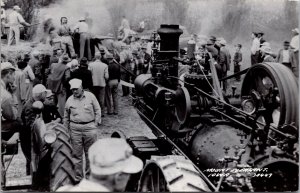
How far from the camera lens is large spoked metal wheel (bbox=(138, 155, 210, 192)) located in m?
3.95

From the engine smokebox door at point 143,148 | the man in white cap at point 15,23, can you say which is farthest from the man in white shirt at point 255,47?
the man in white cap at point 15,23

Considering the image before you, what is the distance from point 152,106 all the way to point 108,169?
168 inches

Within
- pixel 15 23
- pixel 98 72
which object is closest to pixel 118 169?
pixel 98 72

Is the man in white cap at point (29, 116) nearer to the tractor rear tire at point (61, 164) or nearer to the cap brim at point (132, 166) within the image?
the tractor rear tire at point (61, 164)

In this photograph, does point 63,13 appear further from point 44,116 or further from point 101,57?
point 44,116

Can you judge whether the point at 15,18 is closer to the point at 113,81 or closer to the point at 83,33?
the point at 83,33

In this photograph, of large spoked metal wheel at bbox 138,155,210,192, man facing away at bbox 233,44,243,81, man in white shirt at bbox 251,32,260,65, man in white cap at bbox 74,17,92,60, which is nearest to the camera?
large spoked metal wheel at bbox 138,155,210,192

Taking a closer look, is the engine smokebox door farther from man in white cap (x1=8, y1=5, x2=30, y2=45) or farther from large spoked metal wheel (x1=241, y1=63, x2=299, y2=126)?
man in white cap (x1=8, y1=5, x2=30, y2=45)

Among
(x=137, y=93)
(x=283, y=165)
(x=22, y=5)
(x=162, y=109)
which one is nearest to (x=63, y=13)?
(x=22, y=5)

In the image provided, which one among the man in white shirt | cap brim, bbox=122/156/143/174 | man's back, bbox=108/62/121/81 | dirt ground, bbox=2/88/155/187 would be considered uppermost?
the man in white shirt

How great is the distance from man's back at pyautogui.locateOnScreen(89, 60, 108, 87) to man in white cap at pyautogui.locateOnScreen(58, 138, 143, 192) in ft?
21.2

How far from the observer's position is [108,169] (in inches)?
116

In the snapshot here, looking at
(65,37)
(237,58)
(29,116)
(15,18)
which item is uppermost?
(15,18)

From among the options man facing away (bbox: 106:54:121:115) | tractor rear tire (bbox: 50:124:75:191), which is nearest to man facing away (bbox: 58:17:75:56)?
man facing away (bbox: 106:54:121:115)
